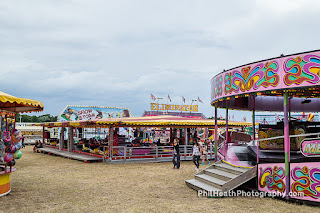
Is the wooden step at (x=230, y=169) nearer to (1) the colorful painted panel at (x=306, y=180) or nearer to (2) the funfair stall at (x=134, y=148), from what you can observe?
(1) the colorful painted panel at (x=306, y=180)

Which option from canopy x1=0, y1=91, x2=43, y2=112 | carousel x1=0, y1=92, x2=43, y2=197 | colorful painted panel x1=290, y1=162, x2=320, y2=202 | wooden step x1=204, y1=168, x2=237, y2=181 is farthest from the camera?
wooden step x1=204, y1=168, x2=237, y2=181

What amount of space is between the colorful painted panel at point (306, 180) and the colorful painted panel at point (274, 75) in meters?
1.94

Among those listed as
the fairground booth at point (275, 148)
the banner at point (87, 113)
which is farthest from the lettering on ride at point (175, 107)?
the fairground booth at point (275, 148)

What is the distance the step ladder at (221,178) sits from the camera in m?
7.70

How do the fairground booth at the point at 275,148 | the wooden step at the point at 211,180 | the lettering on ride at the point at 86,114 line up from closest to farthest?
the fairground booth at the point at 275,148, the wooden step at the point at 211,180, the lettering on ride at the point at 86,114

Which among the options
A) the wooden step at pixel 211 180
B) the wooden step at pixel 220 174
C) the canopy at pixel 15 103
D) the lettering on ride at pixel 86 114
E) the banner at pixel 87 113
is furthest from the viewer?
the lettering on ride at pixel 86 114

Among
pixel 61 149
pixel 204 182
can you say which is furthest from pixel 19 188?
pixel 61 149

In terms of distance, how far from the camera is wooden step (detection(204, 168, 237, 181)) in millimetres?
8250

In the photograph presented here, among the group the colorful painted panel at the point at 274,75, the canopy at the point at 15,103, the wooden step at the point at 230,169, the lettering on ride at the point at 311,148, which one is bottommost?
the wooden step at the point at 230,169

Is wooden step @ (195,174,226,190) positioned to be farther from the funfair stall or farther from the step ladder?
the funfair stall

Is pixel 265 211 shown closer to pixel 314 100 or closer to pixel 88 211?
pixel 88 211

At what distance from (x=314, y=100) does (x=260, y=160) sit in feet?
22.3

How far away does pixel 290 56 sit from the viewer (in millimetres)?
6859

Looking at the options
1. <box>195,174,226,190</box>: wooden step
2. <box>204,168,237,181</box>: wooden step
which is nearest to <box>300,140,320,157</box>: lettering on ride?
<box>204,168,237,181</box>: wooden step
